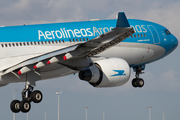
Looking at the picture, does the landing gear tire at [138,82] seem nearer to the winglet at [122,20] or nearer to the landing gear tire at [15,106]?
the landing gear tire at [15,106]

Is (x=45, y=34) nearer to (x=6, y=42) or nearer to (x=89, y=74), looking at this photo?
(x=6, y=42)

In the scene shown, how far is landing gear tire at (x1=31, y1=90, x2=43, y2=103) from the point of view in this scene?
83.0 ft

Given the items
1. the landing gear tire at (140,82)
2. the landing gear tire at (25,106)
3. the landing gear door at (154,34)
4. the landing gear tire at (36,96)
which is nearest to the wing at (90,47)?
the landing gear tire at (36,96)

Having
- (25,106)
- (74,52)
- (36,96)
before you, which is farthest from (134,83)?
(74,52)

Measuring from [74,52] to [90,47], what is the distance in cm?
87

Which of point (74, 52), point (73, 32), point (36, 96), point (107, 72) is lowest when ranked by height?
point (36, 96)

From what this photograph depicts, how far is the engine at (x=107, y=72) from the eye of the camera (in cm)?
2489

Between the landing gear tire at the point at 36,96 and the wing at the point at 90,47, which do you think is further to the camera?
the landing gear tire at the point at 36,96

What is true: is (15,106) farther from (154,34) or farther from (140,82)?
(154,34)

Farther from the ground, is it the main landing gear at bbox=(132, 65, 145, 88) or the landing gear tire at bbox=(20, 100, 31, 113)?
the main landing gear at bbox=(132, 65, 145, 88)

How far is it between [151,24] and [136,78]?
173 inches

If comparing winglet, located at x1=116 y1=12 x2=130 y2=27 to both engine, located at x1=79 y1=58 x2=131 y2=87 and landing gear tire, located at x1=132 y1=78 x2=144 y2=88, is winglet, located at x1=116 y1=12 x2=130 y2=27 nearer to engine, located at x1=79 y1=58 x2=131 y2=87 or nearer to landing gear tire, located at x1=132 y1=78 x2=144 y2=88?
engine, located at x1=79 y1=58 x2=131 y2=87

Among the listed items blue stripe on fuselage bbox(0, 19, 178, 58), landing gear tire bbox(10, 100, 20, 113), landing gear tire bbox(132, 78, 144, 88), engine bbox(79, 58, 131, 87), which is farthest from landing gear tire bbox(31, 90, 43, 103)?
landing gear tire bbox(132, 78, 144, 88)

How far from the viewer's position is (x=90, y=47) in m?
21.4
